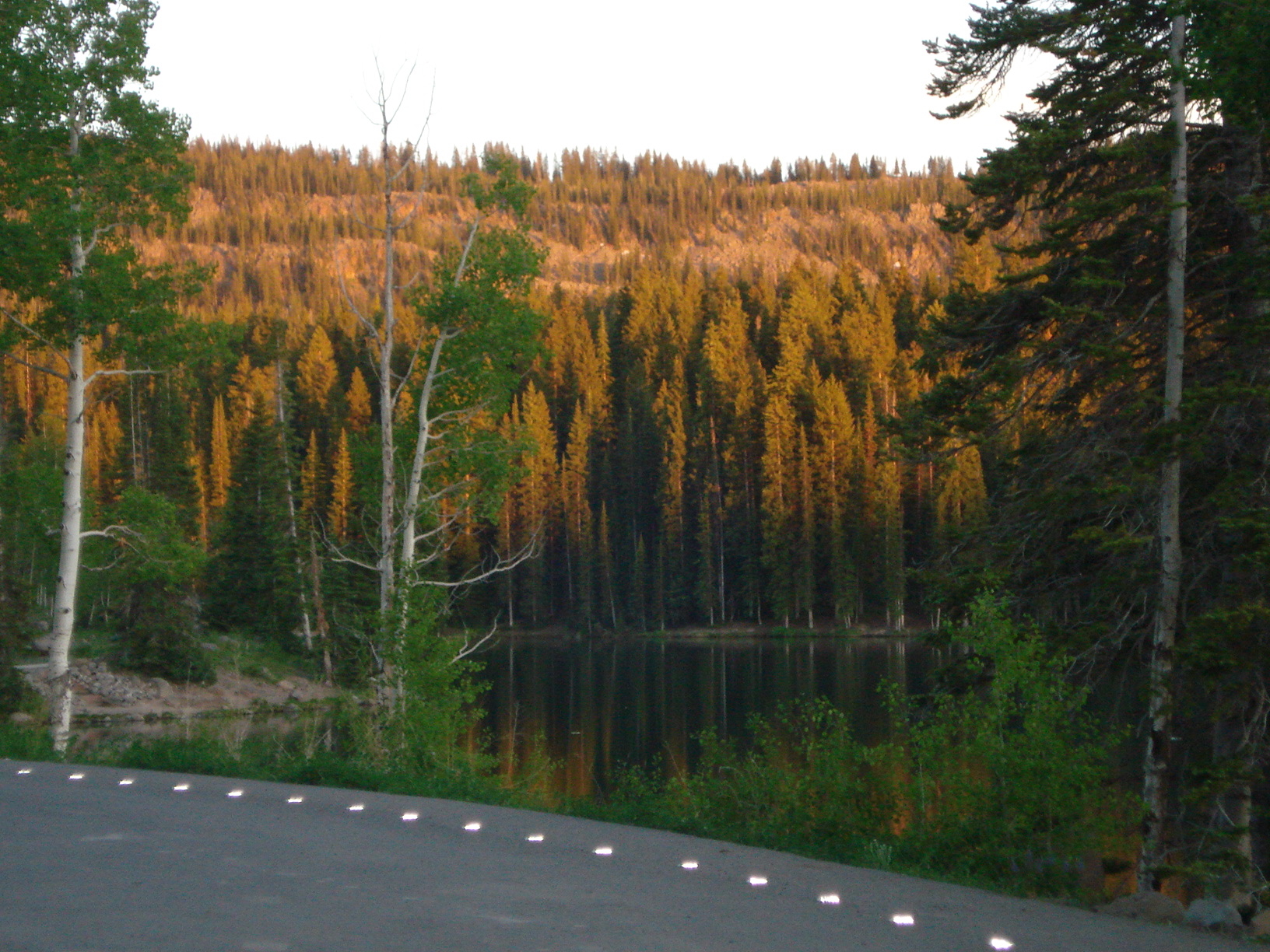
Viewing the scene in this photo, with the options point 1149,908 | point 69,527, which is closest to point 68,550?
point 69,527

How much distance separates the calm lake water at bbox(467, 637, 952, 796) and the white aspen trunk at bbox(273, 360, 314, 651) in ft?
25.1

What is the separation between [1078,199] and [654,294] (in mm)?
85087

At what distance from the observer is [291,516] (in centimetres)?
4453

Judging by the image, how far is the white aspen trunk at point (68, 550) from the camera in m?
13.9

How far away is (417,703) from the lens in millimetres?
12492

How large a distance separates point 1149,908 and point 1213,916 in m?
0.33

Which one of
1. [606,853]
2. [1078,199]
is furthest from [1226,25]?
[606,853]

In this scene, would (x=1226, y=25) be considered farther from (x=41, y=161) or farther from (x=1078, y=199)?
(x=41, y=161)

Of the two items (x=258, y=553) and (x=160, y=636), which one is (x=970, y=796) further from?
(x=258, y=553)

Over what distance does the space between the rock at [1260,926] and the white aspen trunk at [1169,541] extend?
3.37 metres

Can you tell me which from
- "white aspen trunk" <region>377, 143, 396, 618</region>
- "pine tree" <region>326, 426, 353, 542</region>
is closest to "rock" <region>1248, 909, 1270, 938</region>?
"white aspen trunk" <region>377, 143, 396, 618</region>

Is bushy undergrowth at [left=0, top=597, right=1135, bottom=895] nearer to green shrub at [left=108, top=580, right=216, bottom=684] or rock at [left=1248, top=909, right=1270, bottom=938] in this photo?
rock at [left=1248, top=909, right=1270, bottom=938]

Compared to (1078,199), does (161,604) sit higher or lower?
lower

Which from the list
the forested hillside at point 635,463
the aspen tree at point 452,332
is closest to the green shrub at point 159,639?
the forested hillside at point 635,463
